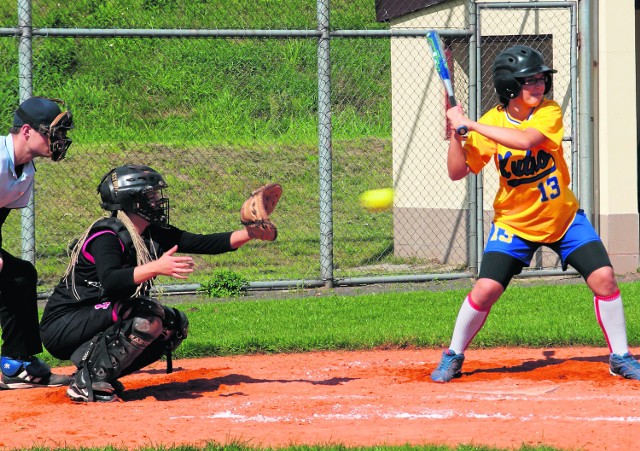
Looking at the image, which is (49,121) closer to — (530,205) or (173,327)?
(173,327)

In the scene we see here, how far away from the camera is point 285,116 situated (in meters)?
17.2

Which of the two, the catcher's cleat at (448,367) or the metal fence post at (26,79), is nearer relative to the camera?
the catcher's cleat at (448,367)

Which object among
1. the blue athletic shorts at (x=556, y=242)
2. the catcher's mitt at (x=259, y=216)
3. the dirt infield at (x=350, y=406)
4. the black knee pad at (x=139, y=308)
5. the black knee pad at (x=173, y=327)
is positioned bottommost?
the dirt infield at (x=350, y=406)

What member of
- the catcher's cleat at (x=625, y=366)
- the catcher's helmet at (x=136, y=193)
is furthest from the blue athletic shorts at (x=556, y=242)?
the catcher's helmet at (x=136, y=193)

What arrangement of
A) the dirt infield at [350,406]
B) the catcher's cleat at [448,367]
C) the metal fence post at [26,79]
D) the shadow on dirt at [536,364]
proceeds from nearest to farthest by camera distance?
1. the dirt infield at [350,406]
2. the catcher's cleat at [448,367]
3. the shadow on dirt at [536,364]
4. the metal fence post at [26,79]

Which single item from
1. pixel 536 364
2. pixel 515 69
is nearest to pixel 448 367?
pixel 536 364

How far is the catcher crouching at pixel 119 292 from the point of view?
5.52 m

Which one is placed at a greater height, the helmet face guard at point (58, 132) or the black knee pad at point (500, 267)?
the helmet face guard at point (58, 132)

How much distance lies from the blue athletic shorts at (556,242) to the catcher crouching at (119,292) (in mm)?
1437

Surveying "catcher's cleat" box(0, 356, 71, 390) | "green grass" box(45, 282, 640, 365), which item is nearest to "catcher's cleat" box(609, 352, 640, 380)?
"green grass" box(45, 282, 640, 365)

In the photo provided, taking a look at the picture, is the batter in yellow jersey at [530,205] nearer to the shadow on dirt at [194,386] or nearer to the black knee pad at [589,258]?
the black knee pad at [589,258]

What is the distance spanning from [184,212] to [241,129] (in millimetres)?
3178

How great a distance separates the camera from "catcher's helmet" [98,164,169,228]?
5590 mm

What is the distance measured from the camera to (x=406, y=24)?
13.1 meters
